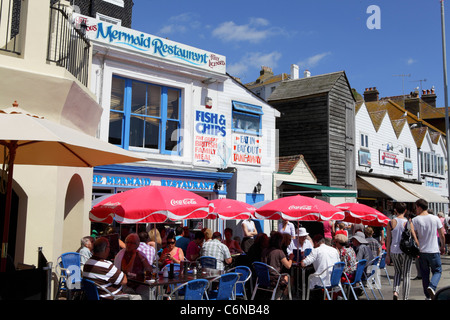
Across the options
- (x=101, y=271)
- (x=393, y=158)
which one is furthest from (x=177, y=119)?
(x=393, y=158)

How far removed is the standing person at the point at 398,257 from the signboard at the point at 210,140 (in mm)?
7311

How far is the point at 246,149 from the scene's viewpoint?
50.4 ft

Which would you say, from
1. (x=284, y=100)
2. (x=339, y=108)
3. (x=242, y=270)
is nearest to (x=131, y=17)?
(x=284, y=100)

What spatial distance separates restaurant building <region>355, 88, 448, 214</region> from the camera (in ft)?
76.9

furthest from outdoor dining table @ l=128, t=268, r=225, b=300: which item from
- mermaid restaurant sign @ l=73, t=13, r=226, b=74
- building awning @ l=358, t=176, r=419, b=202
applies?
building awning @ l=358, t=176, r=419, b=202

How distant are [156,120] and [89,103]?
14.9ft

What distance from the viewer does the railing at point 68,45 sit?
25.0ft

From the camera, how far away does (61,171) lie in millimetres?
7316

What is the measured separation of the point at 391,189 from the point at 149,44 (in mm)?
17346

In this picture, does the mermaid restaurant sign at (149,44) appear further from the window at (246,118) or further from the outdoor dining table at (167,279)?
the outdoor dining table at (167,279)

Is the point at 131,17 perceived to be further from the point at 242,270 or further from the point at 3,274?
the point at 3,274

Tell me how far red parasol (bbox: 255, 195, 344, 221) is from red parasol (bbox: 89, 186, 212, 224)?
6.08 ft

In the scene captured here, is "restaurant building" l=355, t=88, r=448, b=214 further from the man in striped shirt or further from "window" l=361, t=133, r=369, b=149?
the man in striped shirt
